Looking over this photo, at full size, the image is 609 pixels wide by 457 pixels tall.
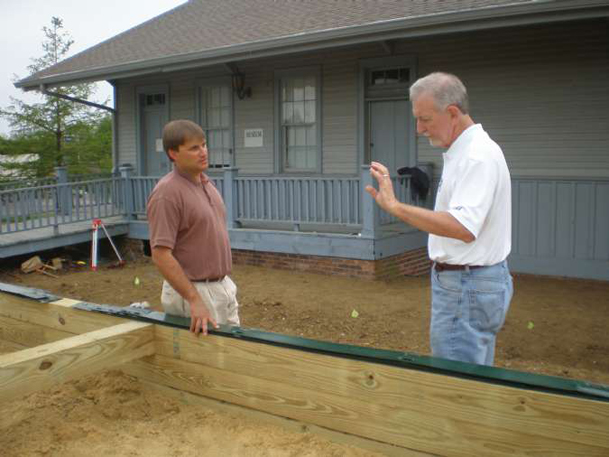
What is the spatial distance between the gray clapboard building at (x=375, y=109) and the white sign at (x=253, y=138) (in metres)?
0.04

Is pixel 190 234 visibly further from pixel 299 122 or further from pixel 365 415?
pixel 299 122

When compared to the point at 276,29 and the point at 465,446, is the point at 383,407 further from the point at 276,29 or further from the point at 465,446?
the point at 276,29

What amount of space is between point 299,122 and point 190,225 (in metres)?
8.89

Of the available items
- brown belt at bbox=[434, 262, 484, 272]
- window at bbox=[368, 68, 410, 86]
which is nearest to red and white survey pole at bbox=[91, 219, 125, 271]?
window at bbox=[368, 68, 410, 86]

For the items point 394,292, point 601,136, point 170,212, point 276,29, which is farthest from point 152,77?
point 170,212

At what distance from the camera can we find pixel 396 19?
8.91 metres

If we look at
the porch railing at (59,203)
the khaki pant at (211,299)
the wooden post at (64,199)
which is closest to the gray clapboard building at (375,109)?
the porch railing at (59,203)


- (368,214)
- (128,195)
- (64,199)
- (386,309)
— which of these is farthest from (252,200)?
(386,309)

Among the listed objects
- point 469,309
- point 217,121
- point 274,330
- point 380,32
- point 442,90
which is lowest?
point 274,330

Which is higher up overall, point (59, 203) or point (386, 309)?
point (59, 203)

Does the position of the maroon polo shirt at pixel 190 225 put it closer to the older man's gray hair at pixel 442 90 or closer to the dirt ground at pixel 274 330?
the dirt ground at pixel 274 330

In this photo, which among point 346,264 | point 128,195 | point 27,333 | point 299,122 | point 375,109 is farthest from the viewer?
point 128,195

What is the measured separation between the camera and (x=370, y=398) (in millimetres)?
2467

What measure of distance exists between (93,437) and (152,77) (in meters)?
12.4
